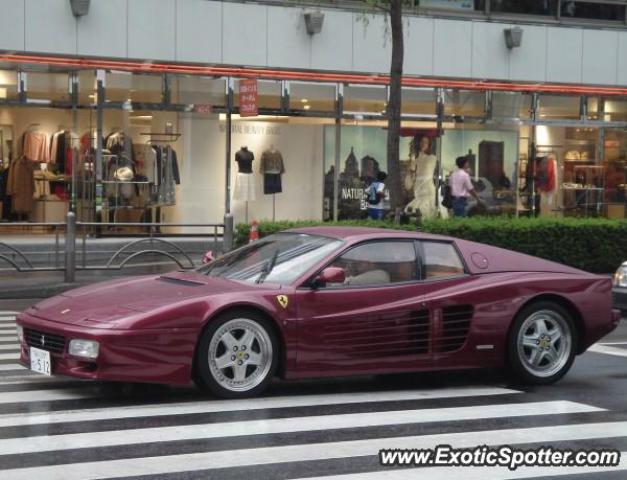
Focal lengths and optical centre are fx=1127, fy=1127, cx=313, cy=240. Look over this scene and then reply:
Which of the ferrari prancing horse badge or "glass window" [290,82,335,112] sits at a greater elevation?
"glass window" [290,82,335,112]

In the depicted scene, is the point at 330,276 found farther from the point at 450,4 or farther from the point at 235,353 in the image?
the point at 450,4

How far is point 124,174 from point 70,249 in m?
6.76

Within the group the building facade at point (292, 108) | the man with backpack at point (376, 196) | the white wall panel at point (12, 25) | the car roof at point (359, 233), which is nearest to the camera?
the car roof at point (359, 233)

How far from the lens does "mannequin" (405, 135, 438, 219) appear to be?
26766mm

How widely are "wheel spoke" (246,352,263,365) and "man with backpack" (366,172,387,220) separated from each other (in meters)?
16.1

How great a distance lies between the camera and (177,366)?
8250 mm

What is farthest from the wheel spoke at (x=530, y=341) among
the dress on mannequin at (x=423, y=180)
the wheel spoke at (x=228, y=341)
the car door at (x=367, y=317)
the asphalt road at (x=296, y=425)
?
the dress on mannequin at (x=423, y=180)

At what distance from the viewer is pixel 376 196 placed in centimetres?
2467

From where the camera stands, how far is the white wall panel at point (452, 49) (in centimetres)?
2705

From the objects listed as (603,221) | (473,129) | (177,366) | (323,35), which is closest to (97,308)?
(177,366)

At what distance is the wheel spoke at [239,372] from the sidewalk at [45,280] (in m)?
9.01

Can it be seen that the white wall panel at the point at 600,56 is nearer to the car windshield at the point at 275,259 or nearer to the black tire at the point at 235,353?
the car windshield at the point at 275,259

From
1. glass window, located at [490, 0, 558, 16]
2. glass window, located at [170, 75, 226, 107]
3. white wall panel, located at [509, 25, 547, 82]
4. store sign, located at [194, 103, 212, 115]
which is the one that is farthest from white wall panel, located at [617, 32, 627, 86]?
store sign, located at [194, 103, 212, 115]

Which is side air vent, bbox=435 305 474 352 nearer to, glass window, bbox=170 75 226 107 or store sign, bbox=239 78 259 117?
store sign, bbox=239 78 259 117
